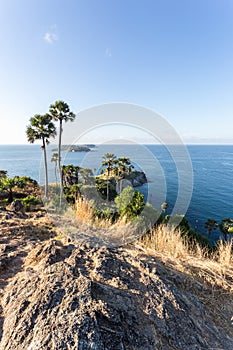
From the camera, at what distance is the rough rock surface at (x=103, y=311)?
4.39 ft

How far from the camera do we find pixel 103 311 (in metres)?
1.51

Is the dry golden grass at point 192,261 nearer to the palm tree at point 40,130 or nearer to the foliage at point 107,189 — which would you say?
the palm tree at point 40,130

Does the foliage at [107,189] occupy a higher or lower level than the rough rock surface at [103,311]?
lower

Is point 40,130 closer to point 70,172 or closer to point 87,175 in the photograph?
point 70,172

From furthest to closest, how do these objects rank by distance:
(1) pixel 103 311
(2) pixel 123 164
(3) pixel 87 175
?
(3) pixel 87 175, (2) pixel 123 164, (1) pixel 103 311

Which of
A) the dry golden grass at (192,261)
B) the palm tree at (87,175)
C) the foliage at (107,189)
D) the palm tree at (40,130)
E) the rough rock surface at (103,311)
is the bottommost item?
the foliage at (107,189)

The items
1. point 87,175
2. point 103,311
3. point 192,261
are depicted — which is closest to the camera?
point 103,311

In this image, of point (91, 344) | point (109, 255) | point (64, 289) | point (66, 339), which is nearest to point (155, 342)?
point (91, 344)

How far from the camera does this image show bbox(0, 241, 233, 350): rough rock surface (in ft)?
4.39

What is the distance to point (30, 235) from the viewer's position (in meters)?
3.93

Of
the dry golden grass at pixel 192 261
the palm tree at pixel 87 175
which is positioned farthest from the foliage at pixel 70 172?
the dry golden grass at pixel 192 261

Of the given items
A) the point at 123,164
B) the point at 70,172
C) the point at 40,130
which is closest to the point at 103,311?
the point at 40,130

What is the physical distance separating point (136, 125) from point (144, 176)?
47.0m

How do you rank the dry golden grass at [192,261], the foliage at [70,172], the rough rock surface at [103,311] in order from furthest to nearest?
the foliage at [70,172]
the dry golden grass at [192,261]
the rough rock surface at [103,311]
